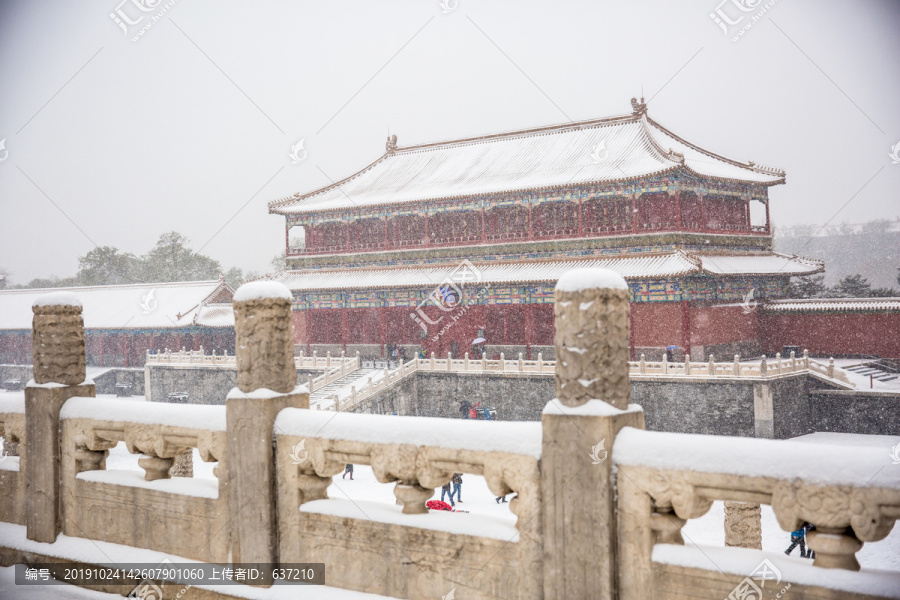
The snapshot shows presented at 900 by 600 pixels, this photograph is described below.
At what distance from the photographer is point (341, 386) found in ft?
82.6

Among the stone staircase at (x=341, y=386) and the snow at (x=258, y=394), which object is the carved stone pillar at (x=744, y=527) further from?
the stone staircase at (x=341, y=386)

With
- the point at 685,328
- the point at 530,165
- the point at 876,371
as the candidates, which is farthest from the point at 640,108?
the point at 876,371

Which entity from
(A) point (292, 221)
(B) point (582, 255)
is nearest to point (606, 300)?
(B) point (582, 255)

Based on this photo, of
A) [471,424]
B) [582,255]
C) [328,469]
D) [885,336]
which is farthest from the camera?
[582,255]

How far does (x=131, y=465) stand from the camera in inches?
765

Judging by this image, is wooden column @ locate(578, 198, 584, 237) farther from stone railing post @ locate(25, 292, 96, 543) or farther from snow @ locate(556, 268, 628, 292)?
snow @ locate(556, 268, 628, 292)

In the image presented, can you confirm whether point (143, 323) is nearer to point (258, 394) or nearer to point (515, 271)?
point (515, 271)

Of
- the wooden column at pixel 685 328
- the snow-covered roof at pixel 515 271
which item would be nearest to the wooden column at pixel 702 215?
the snow-covered roof at pixel 515 271

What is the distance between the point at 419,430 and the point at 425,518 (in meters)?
0.41

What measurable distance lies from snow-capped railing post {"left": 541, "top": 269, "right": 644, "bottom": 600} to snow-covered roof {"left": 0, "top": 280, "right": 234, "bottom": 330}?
32.6 m

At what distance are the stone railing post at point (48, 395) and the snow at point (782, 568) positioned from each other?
3.75 metres

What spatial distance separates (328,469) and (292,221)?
30156 millimetres

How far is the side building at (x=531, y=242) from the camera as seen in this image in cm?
2458

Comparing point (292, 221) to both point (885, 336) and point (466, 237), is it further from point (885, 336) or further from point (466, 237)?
point (885, 336)
